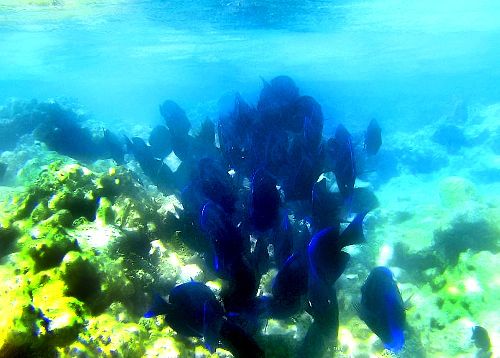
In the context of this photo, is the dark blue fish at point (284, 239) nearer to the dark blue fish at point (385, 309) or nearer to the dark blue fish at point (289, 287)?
the dark blue fish at point (289, 287)

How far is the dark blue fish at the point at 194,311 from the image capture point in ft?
8.14

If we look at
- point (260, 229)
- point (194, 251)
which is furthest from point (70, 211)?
point (260, 229)

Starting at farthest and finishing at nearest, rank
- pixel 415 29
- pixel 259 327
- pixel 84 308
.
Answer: pixel 415 29, pixel 259 327, pixel 84 308

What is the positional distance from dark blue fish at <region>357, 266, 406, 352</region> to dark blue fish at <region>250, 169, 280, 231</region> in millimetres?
1020

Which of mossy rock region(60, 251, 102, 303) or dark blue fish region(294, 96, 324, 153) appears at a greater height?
dark blue fish region(294, 96, 324, 153)

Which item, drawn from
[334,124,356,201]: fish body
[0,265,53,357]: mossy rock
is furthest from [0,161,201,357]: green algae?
[334,124,356,201]: fish body

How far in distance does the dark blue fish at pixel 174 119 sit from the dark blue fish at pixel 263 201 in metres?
2.79

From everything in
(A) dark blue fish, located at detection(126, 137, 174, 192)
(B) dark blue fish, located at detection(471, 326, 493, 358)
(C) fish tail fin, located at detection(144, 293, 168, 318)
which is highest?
(C) fish tail fin, located at detection(144, 293, 168, 318)

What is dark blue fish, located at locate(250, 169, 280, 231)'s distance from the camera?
3.19 m

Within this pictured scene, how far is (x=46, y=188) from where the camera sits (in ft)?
14.4

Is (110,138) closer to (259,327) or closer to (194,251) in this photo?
(194,251)

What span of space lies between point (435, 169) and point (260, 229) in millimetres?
15915

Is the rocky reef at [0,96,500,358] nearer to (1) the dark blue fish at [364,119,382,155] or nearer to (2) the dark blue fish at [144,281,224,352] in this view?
(2) the dark blue fish at [144,281,224,352]

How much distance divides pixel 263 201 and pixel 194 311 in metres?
1.13
